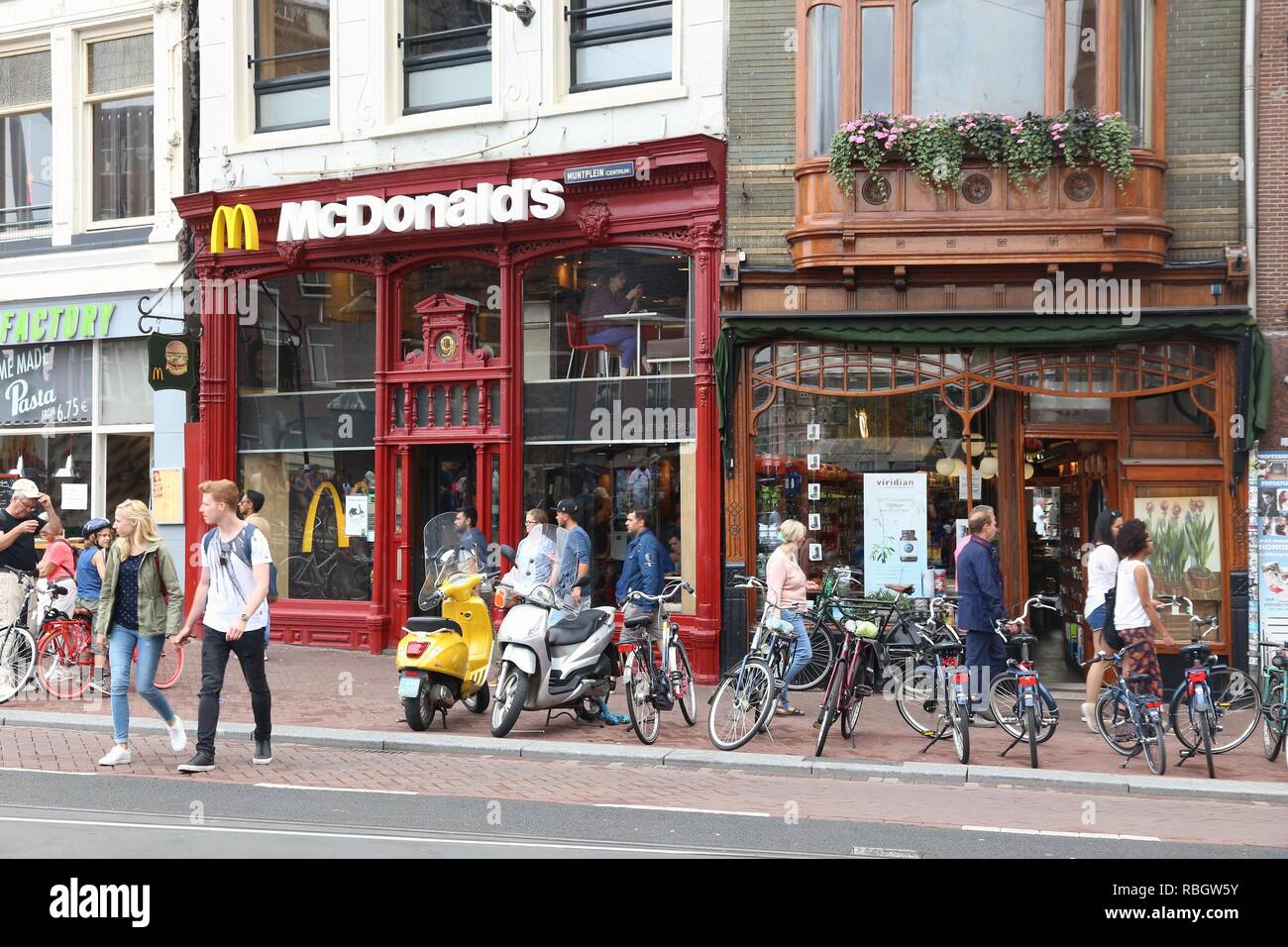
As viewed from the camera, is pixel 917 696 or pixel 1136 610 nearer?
pixel 1136 610

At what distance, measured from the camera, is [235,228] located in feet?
59.3

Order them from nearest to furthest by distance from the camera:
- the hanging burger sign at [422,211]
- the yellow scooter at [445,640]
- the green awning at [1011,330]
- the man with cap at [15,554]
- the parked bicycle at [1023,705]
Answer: the parked bicycle at [1023,705]
the yellow scooter at [445,640]
the man with cap at [15,554]
the green awning at [1011,330]
the hanging burger sign at [422,211]

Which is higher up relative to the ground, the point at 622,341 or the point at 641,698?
the point at 622,341

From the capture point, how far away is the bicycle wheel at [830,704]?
11.0 metres

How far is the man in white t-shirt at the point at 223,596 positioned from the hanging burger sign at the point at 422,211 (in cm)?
712

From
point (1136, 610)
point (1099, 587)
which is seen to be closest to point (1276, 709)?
point (1136, 610)

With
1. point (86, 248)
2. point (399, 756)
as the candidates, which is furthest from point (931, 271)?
point (86, 248)

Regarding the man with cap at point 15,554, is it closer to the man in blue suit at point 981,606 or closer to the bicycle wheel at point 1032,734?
the man in blue suit at point 981,606

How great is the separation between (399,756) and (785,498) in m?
5.98

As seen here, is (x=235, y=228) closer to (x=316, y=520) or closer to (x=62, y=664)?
(x=316, y=520)

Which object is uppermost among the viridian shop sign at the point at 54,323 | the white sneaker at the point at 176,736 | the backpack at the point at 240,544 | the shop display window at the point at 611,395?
the viridian shop sign at the point at 54,323

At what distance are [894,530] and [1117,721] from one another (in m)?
4.51

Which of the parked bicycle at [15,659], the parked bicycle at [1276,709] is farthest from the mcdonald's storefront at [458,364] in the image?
the parked bicycle at [1276,709]

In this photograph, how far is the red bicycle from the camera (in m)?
13.7
